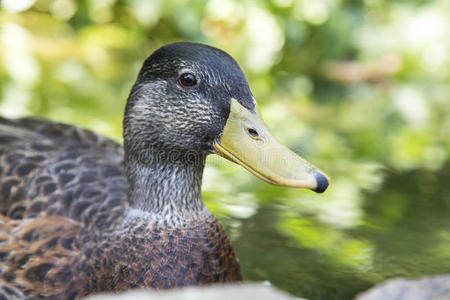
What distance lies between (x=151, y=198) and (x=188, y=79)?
59 cm

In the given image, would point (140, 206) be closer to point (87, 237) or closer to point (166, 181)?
point (166, 181)

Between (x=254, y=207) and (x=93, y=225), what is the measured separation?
5.60ft

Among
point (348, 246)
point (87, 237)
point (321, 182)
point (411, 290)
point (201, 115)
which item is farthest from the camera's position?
point (348, 246)

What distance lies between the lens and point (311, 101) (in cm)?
890

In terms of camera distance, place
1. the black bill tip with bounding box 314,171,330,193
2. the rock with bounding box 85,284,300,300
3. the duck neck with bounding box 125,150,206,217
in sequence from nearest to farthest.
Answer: the rock with bounding box 85,284,300,300, the black bill tip with bounding box 314,171,330,193, the duck neck with bounding box 125,150,206,217

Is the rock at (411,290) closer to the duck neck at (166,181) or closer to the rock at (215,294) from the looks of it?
the rock at (215,294)

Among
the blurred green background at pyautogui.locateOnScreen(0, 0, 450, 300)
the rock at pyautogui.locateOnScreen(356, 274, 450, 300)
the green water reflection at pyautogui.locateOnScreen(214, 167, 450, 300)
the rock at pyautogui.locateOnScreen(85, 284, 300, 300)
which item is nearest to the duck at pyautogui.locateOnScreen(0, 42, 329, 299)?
the green water reflection at pyautogui.locateOnScreen(214, 167, 450, 300)

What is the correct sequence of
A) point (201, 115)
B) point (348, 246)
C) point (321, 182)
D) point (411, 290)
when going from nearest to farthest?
point (411, 290)
point (321, 182)
point (201, 115)
point (348, 246)

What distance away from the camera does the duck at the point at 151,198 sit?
11.1ft

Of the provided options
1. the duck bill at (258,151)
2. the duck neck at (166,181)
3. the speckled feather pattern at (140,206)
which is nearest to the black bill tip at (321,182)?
Answer: the duck bill at (258,151)

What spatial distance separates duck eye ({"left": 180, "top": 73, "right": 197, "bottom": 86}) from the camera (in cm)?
344

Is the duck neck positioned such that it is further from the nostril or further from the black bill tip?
the black bill tip

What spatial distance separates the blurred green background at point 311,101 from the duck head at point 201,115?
1.05 meters

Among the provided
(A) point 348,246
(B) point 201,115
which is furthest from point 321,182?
(A) point 348,246
